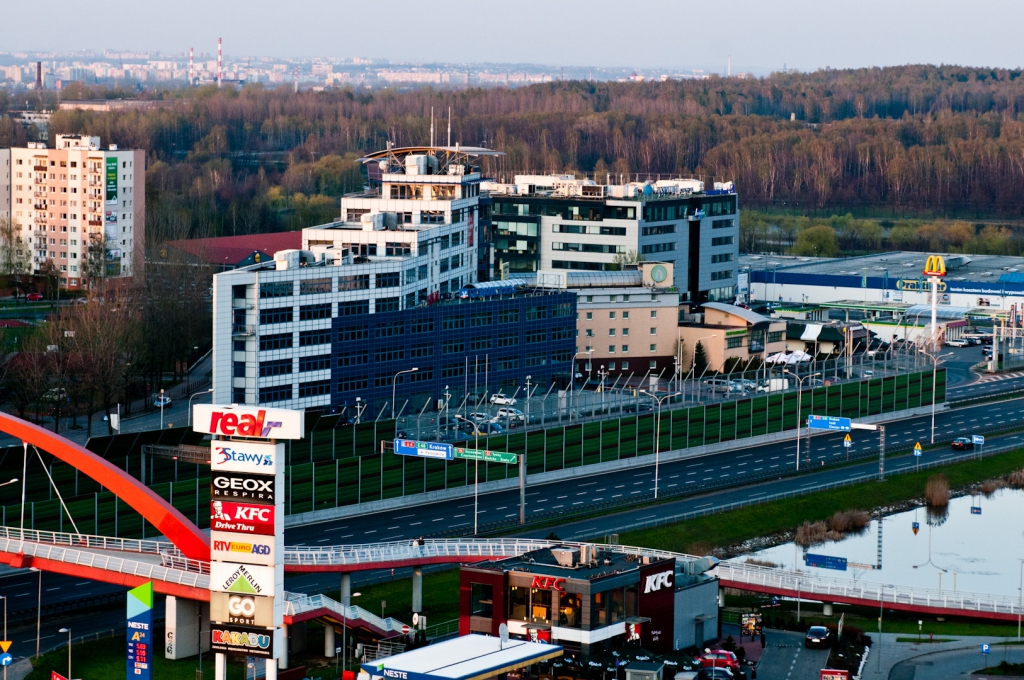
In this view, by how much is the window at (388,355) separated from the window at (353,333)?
3.74ft

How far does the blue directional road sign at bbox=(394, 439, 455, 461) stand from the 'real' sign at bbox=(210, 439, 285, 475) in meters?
27.3

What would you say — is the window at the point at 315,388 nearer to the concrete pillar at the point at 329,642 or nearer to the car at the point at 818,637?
the concrete pillar at the point at 329,642

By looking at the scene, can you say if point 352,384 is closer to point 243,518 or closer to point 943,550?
point 943,550

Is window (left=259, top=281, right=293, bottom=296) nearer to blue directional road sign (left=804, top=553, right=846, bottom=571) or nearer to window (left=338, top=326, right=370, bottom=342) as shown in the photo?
window (left=338, top=326, right=370, bottom=342)

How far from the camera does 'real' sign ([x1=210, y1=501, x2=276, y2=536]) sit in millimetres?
38156

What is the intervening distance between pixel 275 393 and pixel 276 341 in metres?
2.31

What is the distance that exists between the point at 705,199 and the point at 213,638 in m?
78.6

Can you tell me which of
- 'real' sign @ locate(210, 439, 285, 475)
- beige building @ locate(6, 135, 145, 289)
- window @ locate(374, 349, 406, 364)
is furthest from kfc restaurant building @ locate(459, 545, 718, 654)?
beige building @ locate(6, 135, 145, 289)

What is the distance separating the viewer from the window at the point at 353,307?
76.9 meters

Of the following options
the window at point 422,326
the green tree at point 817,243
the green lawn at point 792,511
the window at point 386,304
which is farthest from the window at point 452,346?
the green tree at point 817,243

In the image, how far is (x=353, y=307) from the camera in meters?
77.4

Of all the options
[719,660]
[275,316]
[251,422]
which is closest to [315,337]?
[275,316]

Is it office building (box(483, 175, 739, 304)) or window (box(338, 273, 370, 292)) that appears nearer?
window (box(338, 273, 370, 292))

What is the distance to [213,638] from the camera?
38281mm
